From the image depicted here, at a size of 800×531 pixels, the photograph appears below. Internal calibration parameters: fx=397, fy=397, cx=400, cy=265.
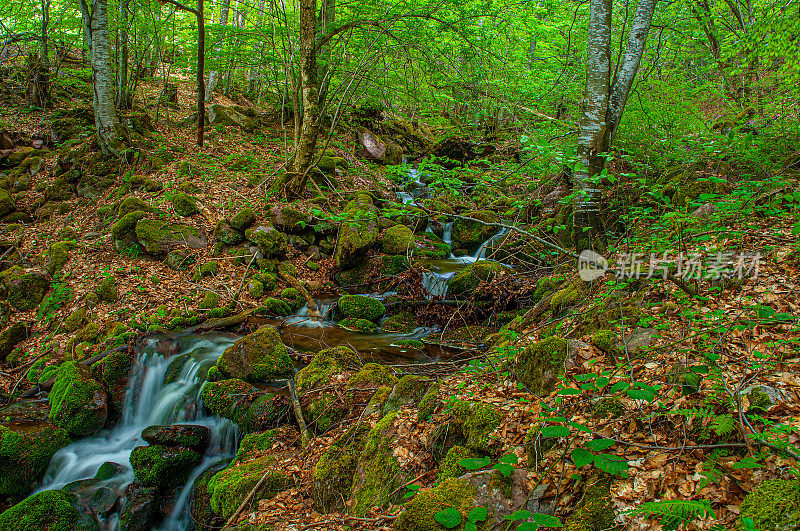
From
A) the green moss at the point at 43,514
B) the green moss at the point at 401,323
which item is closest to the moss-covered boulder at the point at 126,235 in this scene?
the green moss at the point at 43,514

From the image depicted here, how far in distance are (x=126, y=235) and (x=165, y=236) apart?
0.86 metres

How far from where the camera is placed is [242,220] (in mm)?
8852

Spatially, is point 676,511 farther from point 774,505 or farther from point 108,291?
point 108,291

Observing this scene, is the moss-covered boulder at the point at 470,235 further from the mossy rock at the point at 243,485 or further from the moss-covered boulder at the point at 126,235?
the mossy rock at the point at 243,485

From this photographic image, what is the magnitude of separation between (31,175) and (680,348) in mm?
14214

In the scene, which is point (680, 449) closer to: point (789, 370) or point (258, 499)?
point (789, 370)

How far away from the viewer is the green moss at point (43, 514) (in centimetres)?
372

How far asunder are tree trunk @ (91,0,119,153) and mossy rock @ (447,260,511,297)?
32.4 feet

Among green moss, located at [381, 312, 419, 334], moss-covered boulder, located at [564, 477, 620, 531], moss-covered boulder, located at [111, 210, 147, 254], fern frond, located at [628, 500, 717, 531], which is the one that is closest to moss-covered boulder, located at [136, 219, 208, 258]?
moss-covered boulder, located at [111, 210, 147, 254]

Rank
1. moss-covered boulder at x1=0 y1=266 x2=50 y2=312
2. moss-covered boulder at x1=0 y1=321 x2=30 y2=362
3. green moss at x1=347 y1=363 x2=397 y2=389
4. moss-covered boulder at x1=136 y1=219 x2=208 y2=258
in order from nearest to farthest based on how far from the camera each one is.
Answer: green moss at x1=347 y1=363 x2=397 y2=389
moss-covered boulder at x1=0 y1=321 x2=30 y2=362
moss-covered boulder at x1=0 y1=266 x2=50 y2=312
moss-covered boulder at x1=136 y1=219 x2=208 y2=258

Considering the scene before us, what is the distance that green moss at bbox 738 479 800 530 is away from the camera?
1554 millimetres

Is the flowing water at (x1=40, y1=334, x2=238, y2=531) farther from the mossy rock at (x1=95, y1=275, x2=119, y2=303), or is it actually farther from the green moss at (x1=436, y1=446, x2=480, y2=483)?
the green moss at (x1=436, y1=446, x2=480, y2=483)

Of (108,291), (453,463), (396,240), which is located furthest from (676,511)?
(108,291)

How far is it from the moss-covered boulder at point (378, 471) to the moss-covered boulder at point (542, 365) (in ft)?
3.87
